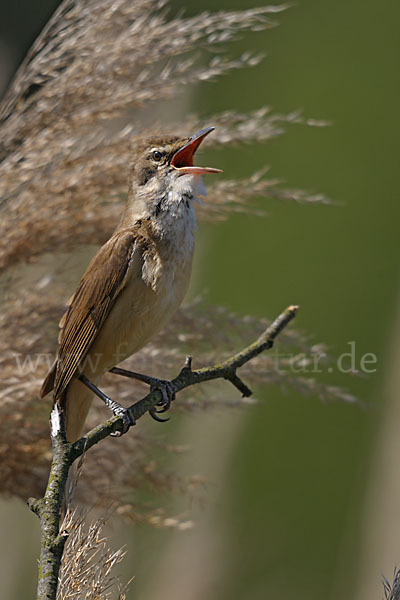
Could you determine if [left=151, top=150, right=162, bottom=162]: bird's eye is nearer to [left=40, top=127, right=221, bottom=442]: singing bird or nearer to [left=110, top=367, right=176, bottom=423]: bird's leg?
[left=40, top=127, right=221, bottom=442]: singing bird

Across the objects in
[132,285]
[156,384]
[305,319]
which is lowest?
[305,319]

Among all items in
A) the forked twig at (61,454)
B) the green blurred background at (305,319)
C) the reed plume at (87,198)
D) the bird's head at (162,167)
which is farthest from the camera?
the green blurred background at (305,319)

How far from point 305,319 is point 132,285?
1071 millimetres

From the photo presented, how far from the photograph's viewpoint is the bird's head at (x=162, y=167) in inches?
A: 52.9

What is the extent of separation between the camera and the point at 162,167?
1.39m

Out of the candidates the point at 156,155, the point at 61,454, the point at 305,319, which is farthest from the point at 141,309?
the point at 305,319

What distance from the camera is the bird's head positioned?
134 cm

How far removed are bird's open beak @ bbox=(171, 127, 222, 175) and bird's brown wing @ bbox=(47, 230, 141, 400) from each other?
15cm

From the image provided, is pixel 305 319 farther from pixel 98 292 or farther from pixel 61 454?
pixel 61 454

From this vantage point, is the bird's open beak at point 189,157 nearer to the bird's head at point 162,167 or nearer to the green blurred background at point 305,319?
the bird's head at point 162,167

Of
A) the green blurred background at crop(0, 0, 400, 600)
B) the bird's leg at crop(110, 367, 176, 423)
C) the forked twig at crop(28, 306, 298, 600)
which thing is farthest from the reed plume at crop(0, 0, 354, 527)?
the green blurred background at crop(0, 0, 400, 600)

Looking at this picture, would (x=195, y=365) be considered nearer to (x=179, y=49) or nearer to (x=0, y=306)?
(x=0, y=306)

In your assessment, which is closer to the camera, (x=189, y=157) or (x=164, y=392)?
(x=164, y=392)

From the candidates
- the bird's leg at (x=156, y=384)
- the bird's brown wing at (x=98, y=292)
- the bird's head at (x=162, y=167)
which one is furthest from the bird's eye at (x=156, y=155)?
the bird's leg at (x=156, y=384)
